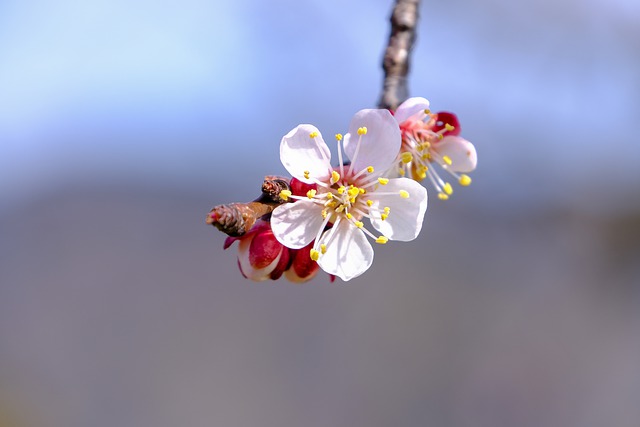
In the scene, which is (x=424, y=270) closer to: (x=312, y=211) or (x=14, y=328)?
(x=14, y=328)

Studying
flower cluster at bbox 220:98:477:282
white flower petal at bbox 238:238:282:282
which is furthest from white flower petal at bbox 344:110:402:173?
white flower petal at bbox 238:238:282:282

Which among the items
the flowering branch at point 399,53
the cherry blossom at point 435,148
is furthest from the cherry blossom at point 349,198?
the flowering branch at point 399,53

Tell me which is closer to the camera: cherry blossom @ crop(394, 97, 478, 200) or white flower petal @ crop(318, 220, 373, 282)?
white flower petal @ crop(318, 220, 373, 282)

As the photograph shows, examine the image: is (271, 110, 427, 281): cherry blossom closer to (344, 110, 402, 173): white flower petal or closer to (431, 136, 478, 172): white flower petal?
(344, 110, 402, 173): white flower petal

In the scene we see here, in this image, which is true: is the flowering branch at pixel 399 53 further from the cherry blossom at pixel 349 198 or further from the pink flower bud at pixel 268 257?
the pink flower bud at pixel 268 257

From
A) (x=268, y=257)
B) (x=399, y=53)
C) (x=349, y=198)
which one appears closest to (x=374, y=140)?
(x=349, y=198)
